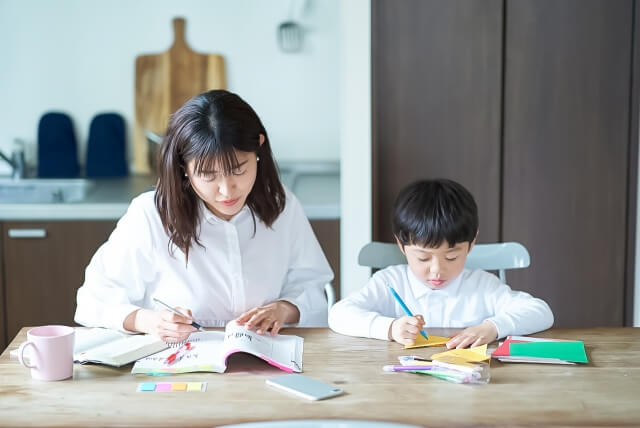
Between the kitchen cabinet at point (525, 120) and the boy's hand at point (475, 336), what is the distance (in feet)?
4.32

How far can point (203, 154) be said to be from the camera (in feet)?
4.94

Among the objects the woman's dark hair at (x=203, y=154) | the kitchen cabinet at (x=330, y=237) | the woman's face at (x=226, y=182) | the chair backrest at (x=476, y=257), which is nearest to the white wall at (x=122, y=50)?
the kitchen cabinet at (x=330, y=237)

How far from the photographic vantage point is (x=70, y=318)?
9.60ft

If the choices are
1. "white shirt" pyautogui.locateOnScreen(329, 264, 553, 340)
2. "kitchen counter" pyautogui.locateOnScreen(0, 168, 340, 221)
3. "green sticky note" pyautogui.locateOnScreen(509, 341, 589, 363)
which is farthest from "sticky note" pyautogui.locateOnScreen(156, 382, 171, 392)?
"kitchen counter" pyautogui.locateOnScreen(0, 168, 340, 221)

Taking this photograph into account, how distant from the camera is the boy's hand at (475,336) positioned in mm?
1448

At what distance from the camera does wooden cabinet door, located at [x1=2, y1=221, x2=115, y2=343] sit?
9.36 feet

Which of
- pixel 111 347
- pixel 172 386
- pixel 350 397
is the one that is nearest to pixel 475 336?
pixel 350 397

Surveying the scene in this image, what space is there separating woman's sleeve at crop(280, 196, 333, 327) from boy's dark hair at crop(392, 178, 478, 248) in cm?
22

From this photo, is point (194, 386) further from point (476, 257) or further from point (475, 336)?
point (476, 257)

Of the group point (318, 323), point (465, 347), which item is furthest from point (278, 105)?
point (465, 347)

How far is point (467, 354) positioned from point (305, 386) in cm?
34

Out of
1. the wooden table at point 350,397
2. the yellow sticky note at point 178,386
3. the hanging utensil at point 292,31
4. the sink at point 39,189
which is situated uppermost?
the hanging utensil at point 292,31

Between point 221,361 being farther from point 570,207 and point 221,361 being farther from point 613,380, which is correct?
point 570,207

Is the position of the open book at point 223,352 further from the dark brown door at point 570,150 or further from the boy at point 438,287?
the dark brown door at point 570,150
